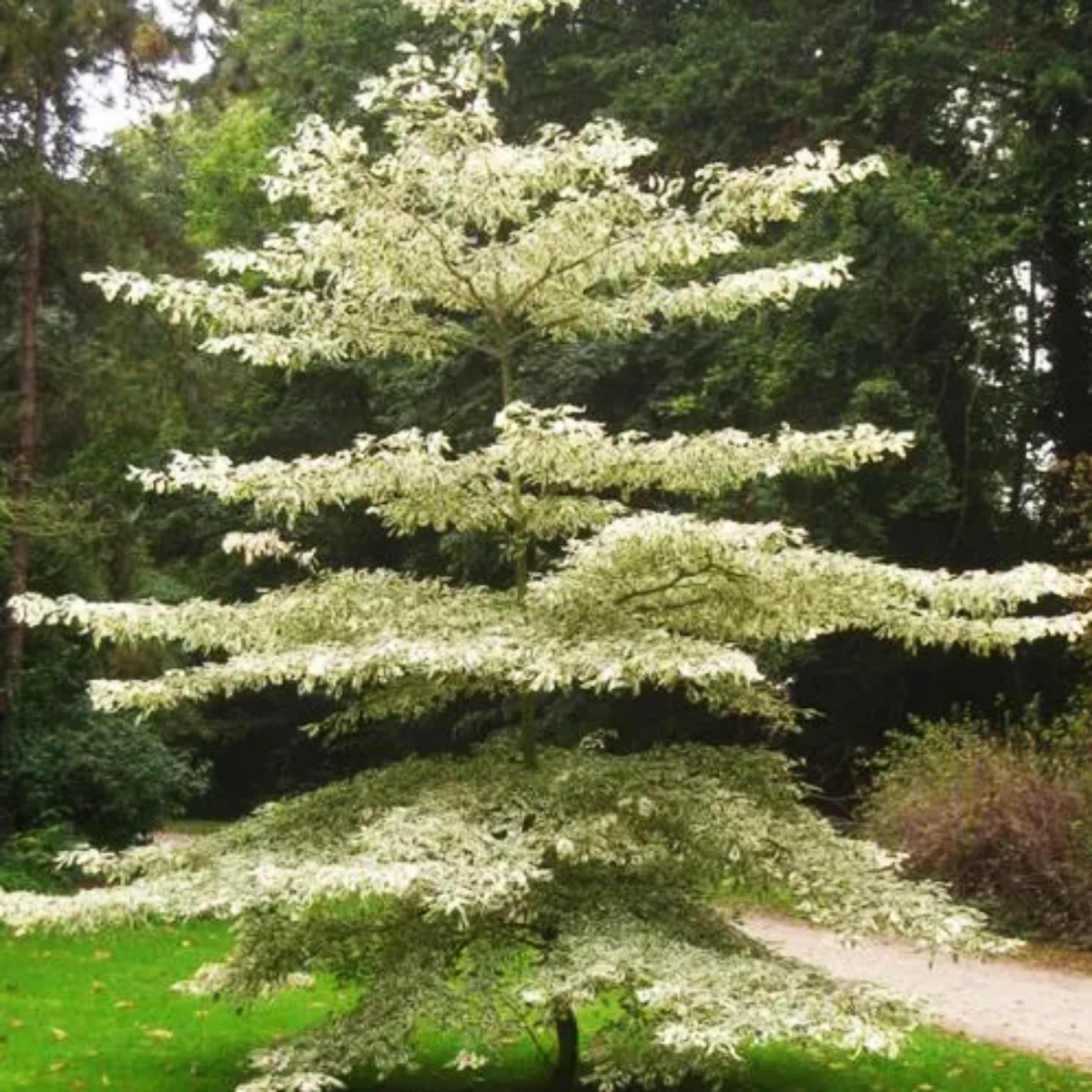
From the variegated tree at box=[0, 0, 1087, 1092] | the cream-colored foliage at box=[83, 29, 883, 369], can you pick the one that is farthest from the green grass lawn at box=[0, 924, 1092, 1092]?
the cream-colored foliage at box=[83, 29, 883, 369]

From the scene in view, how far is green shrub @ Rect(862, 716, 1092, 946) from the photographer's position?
1278cm

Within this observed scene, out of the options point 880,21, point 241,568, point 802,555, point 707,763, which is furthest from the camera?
point 241,568

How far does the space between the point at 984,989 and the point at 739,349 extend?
29.3ft

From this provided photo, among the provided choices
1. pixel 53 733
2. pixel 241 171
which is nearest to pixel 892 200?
pixel 53 733

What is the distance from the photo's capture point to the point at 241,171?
1228 inches

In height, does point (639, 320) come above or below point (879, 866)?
above

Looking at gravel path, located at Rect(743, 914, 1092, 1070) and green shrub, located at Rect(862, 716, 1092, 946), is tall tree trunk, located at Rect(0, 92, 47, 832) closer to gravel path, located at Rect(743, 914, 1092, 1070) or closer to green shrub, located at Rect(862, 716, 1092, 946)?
gravel path, located at Rect(743, 914, 1092, 1070)

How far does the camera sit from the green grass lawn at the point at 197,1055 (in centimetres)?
783

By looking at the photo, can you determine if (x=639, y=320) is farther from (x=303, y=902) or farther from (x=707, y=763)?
(x=303, y=902)

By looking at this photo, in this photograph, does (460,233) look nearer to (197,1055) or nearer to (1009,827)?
(197,1055)

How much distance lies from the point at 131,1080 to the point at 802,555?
13.8ft

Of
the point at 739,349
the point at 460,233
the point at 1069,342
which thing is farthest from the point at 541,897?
the point at 1069,342

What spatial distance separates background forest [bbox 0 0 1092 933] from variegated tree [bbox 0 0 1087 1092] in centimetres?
716

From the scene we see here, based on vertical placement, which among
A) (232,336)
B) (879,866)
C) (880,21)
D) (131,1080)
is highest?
(880,21)
